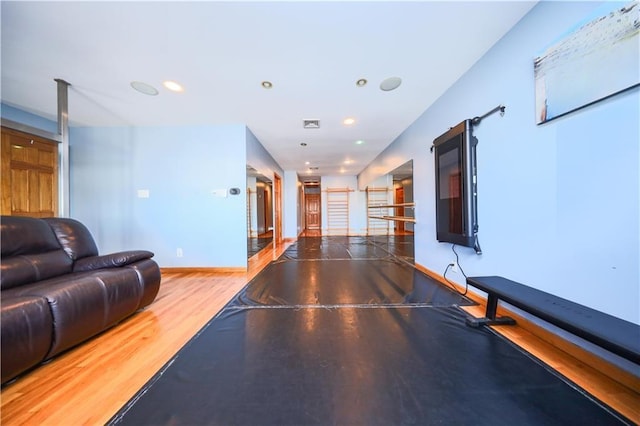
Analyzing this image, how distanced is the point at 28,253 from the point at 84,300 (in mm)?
662

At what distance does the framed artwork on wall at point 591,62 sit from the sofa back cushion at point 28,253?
381cm

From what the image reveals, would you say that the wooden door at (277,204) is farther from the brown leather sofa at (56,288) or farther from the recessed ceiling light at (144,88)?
the brown leather sofa at (56,288)

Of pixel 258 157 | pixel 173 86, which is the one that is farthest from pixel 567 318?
pixel 258 157

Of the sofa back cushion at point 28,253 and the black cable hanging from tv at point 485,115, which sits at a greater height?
the black cable hanging from tv at point 485,115

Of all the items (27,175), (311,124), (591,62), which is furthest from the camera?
(311,124)

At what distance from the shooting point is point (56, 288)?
1407mm

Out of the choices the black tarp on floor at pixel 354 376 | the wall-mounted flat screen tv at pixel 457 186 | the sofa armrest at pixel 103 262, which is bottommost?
the black tarp on floor at pixel 354 376

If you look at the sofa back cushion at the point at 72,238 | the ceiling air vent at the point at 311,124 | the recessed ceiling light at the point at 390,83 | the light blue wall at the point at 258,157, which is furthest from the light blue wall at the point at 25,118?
the recessed ceiling light at the point at 390,83

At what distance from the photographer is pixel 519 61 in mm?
1751

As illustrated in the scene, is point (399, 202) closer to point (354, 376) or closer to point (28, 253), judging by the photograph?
point (354, 376)

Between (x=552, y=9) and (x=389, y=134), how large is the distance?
275 centimetres

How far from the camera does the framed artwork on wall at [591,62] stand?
114 cm

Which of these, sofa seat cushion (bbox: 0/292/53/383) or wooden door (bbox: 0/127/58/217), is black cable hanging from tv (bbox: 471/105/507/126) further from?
wooden door (bbox: 0/127/58/217)

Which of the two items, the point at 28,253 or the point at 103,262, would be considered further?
the point at 103,262
